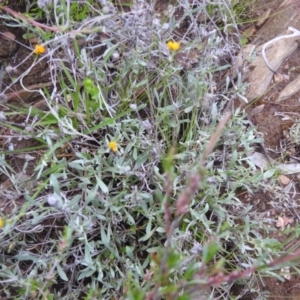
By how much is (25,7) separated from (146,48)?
24.9 inches

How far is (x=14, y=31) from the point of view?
7.33 feet

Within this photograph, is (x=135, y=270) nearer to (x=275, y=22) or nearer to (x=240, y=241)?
(x=240, y=241)

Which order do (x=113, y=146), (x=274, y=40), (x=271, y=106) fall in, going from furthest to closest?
1. (x=271, y=106)
2. (x=274, y=40)
3. (x=113, y=146)

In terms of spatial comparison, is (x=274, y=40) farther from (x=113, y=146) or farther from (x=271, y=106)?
(x=113, y=146)

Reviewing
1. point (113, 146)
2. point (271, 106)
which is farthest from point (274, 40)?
point (113, 146)

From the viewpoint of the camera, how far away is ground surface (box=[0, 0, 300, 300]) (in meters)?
2.10

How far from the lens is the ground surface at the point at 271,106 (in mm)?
2103

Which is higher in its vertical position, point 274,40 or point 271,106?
point 274,40

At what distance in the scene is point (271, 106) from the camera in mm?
2354

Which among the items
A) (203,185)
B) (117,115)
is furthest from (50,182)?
(203,185)

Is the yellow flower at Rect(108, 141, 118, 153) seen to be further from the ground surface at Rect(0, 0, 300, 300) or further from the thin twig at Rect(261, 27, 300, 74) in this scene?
the thin twig at Rect(261, 27, 300, 74)

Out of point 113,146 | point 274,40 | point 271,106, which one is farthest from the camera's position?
point 271,106

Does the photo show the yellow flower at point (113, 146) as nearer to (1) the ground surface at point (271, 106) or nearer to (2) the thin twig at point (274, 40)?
(1) the ground surface at point (271, 106)

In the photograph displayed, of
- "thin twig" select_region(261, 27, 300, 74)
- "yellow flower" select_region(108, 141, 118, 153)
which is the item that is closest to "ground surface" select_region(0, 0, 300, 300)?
"thin twig" select_region(261, 27, 300, 74)
